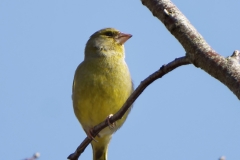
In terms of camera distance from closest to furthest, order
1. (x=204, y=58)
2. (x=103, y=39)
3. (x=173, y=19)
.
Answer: (x=204, y=58), (x=173, y=19), (x=103, y=39)

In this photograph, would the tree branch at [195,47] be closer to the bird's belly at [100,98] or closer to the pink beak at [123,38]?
the bird's belly at [100,98]

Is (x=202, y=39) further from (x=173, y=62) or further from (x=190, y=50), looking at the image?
(x=173, y=62)

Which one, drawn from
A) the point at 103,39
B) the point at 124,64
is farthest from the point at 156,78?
the point at 103,39

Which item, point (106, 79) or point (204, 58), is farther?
point (106, 79)

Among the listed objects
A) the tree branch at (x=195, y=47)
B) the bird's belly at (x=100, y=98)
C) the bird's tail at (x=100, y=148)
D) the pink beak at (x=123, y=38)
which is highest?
the pink beak at (x=123, y=38)

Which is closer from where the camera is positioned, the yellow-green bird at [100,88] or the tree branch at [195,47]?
the tree branch at [195,47]

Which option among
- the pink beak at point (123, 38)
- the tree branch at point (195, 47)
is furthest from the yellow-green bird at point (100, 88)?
the tree branch at point (195, 47)

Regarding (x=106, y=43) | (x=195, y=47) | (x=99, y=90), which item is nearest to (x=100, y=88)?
(x=99, y=90)
